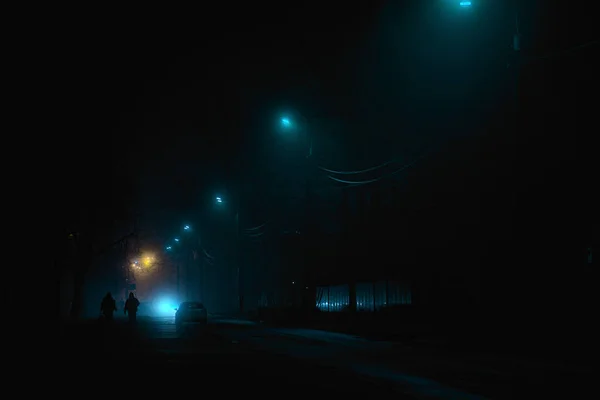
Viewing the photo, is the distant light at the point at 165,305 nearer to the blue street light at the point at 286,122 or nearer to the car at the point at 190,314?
the car at the point at 190,314

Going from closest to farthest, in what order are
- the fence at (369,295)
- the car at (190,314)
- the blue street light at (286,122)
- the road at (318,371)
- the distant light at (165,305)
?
the road at (318,371) → the blue street light at (286,122) → the fence at (369,295) → the car at (190,314) → the distant light at (165,305)

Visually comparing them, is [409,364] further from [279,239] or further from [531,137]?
[279,239]

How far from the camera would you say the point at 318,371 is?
16.7 metres

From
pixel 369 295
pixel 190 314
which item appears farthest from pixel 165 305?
pixel 369 295

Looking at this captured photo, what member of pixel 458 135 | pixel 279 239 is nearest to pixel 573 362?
pixel 458 135

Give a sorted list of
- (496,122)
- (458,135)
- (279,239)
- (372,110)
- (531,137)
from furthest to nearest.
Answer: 1. (279,239)
2. (372,110)
3. (458,135)
4. (496,122)
5. (531,137)

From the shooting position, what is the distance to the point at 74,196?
41375 millimetres

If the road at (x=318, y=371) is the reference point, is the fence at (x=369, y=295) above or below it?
above

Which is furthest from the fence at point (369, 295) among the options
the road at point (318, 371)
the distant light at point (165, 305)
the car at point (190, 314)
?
the distant light at point (165, 305)

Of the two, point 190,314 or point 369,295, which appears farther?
point 190,314

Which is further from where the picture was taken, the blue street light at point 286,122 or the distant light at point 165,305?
the distant light at point 165,305

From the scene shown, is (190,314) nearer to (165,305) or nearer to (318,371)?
(318,371)

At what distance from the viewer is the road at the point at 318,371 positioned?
43.9ft

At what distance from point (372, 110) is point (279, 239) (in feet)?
66.1
